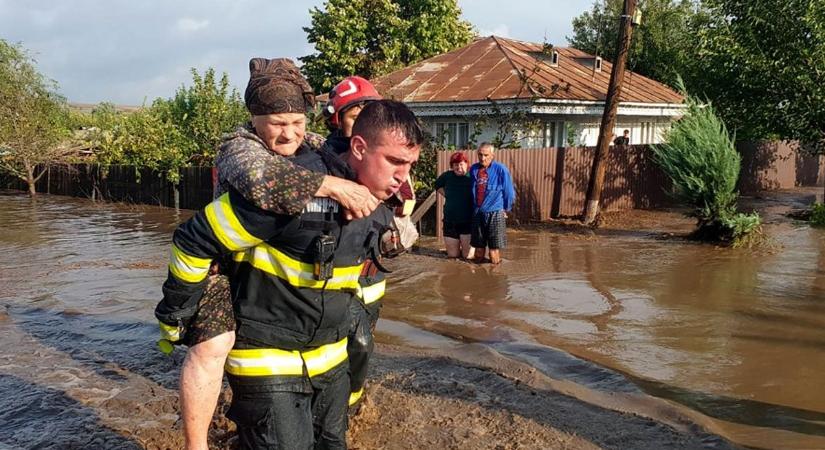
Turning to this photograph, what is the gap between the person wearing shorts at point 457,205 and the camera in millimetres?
10391

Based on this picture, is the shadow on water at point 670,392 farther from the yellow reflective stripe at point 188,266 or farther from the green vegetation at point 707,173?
the green vegetation at point 707,173

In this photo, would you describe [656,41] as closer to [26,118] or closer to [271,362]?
[26,118]

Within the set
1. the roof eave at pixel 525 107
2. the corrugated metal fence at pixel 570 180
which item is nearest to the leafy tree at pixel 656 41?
the roof eave at pixel 525 107

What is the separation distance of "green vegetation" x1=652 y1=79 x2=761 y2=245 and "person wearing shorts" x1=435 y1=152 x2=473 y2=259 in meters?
4.08

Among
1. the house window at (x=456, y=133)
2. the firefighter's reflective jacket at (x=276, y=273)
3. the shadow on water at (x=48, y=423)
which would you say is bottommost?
the shadow on water at (x=48, y=423)

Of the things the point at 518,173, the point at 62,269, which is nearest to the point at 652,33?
the point at 518,173

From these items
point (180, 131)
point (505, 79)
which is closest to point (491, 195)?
point (505, 79)

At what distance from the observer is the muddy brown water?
5.01 m

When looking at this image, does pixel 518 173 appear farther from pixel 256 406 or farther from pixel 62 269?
pixel 256 406

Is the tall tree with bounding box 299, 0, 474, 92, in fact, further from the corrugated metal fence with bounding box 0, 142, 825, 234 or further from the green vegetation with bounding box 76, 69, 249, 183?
the corrugated metal fence with bounding box 0, 142, 825, 234

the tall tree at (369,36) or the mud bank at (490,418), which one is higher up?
the tall tree at (369,36)

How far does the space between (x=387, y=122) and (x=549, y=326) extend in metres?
5.20

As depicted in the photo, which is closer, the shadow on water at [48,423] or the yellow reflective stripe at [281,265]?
the yellow reflective stripe at [281,265]

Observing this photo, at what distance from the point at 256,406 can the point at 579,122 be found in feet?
66.9
